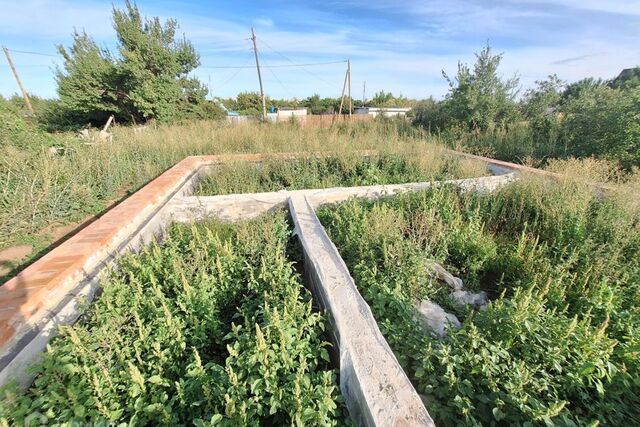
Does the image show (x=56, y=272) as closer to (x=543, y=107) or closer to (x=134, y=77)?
(x=543, y=107)

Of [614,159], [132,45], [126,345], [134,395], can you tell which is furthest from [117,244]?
[132,45]

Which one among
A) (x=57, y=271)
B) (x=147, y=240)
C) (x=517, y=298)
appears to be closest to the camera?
(x=517, y=298)

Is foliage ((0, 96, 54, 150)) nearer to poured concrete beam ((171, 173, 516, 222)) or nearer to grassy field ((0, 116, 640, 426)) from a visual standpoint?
grassy field ((0, 116, 640, 426))

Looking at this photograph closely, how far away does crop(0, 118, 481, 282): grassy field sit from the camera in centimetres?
359

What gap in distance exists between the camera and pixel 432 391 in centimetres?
151

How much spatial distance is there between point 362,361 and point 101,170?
5.85m

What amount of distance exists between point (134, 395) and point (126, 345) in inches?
16.5

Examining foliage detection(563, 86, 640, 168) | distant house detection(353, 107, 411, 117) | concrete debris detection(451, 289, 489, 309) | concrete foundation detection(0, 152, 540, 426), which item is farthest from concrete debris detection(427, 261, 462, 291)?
distant house detection(353, 107, 411, 117)

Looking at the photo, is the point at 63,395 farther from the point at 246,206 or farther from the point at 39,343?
the point at 246,206

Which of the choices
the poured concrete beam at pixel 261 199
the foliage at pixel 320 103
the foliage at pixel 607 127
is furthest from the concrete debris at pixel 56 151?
the foliage at pixel 320 103

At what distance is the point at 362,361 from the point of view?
1.49 metres

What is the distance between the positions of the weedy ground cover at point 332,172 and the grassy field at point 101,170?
25 millimetres

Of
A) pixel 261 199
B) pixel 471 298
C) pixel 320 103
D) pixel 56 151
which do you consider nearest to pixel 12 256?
pixel 261 199

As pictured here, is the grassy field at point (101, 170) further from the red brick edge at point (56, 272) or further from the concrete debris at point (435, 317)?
the concrete debris at point (435, 317)
